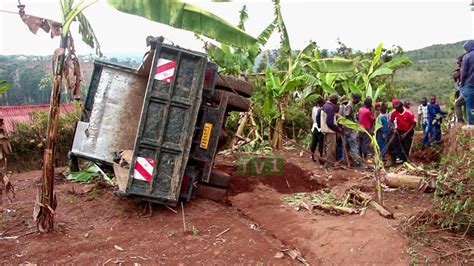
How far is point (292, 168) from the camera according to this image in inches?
330

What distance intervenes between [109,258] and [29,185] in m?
3.92

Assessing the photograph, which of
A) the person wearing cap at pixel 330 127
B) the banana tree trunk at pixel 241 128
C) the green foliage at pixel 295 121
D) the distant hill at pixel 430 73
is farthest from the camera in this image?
the distant hill at pixel 430 73

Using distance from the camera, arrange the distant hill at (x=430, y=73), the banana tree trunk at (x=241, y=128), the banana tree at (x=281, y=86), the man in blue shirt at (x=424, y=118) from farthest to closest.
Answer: the distant hill at (x=430, y=73), the banana tree trunk at (x=241, y=128), the man in blue shirt at (x=424, y=118), the banana tree at (x=281, y=86)

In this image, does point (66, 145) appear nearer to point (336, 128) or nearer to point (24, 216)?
point (24, 216)

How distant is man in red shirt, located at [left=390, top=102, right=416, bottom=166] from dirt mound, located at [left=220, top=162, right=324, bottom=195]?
7.79ft

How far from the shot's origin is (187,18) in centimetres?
503

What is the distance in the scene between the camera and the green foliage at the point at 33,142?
420 inches

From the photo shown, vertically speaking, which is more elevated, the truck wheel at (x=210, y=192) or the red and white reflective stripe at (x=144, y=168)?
the red and white reflective stripe at (x=144, y=168)

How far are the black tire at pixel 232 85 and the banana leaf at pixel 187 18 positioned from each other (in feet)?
2.82

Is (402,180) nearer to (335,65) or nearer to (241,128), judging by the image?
(335,65)

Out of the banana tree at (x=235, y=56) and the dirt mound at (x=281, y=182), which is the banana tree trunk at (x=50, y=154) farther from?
the banana tree at (x=235, y=56)

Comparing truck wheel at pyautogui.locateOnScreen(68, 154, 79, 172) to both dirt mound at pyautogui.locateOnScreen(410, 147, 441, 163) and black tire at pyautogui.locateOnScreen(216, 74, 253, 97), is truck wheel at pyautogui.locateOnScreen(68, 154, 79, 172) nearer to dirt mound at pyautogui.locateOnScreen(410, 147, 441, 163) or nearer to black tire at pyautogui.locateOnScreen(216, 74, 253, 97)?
black tire at pyautogui.locateOnScreen(216, 74, 253, 97)

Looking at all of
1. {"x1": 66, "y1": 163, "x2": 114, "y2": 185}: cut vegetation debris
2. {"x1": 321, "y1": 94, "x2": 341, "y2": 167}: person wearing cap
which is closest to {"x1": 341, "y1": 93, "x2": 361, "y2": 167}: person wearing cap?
{"x1": 321, "y1": 94, "x2": 341, "y2": 167}: person wearing cap

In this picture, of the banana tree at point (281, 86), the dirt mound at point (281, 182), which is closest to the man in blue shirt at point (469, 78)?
the dirt mound at point (281, 182)
